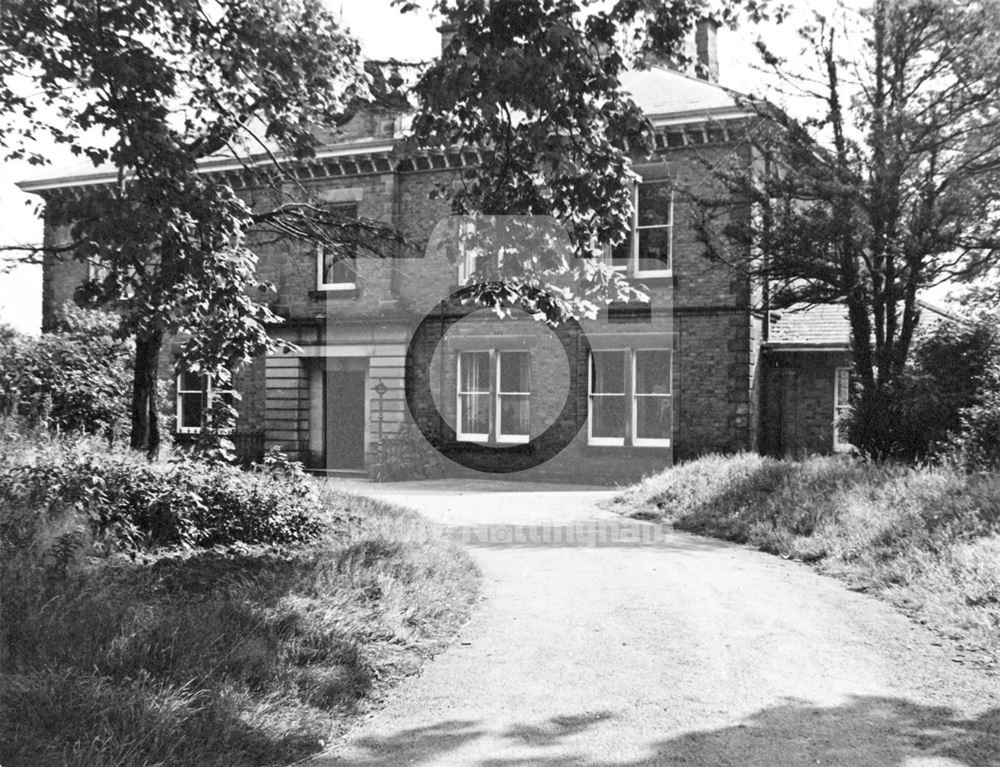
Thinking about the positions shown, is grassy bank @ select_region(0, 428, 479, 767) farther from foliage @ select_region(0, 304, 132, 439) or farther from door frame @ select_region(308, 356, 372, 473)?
door frame @ select_region(308, 356, 372, 473)

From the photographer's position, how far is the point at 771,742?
14.0ft

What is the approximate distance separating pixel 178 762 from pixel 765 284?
14887mm

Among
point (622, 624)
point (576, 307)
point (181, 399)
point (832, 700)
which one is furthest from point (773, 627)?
point (181, 399)

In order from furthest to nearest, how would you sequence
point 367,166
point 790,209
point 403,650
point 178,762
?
1. point 367,166
2. point 790,209
3. point 403,650
4. point 178,762

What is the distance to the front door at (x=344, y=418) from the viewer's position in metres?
22.7

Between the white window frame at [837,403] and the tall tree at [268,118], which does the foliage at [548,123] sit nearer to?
the tall tree at [268,118]

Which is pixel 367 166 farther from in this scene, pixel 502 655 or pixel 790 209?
pixel 502 655

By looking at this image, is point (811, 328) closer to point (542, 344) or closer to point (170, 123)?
point (542, 344)

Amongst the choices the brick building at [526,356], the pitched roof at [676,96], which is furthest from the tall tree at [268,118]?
the pitched roof at [676,96]

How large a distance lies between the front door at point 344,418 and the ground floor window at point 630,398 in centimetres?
599

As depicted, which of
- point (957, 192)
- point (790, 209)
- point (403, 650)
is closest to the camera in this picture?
point (403, 650)

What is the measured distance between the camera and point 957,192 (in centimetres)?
1412

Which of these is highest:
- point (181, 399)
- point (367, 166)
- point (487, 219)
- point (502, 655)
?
point (367, 166)

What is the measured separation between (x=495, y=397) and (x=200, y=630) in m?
16.3
